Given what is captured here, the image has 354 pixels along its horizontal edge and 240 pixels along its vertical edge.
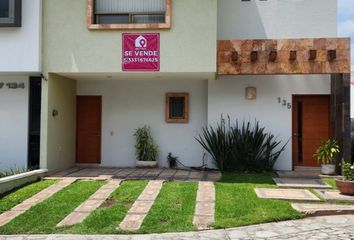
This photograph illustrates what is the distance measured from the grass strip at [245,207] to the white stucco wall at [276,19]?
205 inches

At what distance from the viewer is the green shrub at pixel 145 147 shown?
12.9 m

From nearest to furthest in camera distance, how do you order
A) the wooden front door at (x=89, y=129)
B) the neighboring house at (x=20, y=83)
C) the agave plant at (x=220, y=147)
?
the neighboring house at (x=20, y=83) → the agave plant at (x=220, y=147) → the wooden front door at (x=89, y=129)

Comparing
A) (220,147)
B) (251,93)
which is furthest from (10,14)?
(251,93)

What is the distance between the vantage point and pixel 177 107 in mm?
13406

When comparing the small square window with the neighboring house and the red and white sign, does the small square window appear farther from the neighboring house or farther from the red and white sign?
the neighboring house

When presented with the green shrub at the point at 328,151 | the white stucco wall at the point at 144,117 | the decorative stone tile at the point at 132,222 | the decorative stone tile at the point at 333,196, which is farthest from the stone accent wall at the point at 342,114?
the decorative stone tile at the point at 132,222

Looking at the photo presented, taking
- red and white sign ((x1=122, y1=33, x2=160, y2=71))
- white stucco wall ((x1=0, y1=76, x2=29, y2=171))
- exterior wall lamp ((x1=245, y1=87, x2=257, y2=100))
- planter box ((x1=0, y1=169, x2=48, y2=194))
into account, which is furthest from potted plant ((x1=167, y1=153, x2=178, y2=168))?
white stucco wall ((x1=0, y1=76, x2=29, y2=171))

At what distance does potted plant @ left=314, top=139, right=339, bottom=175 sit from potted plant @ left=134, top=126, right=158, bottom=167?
4.87 meters

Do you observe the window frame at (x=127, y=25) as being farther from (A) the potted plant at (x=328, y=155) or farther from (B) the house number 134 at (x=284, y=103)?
(A) the potted plant at (x=328, y=155)

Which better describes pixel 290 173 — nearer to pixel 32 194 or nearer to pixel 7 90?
pixel 32 194

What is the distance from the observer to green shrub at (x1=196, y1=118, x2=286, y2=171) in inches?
472

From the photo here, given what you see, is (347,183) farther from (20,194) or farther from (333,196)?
(20,194)

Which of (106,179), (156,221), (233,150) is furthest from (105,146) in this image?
(156,221)

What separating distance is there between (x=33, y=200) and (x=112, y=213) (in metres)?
2.05
